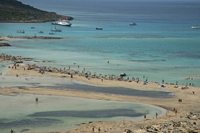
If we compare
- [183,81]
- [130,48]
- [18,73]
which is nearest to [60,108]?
[18,73]

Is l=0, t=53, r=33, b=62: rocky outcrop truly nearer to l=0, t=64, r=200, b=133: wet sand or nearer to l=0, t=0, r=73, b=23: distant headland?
l=0, t=64, r=200, b=133: wet sand

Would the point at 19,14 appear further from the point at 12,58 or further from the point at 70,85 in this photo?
the point at 70,85

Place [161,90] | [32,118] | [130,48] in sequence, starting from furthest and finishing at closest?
[130,48] < [161,90] < [32,118]

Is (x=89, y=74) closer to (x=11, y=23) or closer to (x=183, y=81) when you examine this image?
(x=183, y=81)

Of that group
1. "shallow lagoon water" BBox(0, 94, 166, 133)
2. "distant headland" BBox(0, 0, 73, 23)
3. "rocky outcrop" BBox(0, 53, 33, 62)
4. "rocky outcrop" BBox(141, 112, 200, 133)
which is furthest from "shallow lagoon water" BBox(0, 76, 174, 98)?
"distant headland" BBox(0, 0, 73, 23)

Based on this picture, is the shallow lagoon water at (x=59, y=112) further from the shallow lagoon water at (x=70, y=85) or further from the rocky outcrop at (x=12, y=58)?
the rocky outcrop at (x=12, y=58)

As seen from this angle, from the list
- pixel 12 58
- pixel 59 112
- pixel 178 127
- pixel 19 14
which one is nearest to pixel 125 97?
pixel 59 112

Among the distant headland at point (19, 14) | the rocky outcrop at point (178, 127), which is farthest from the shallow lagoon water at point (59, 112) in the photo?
Result: the distant headland at point (19, 14)
